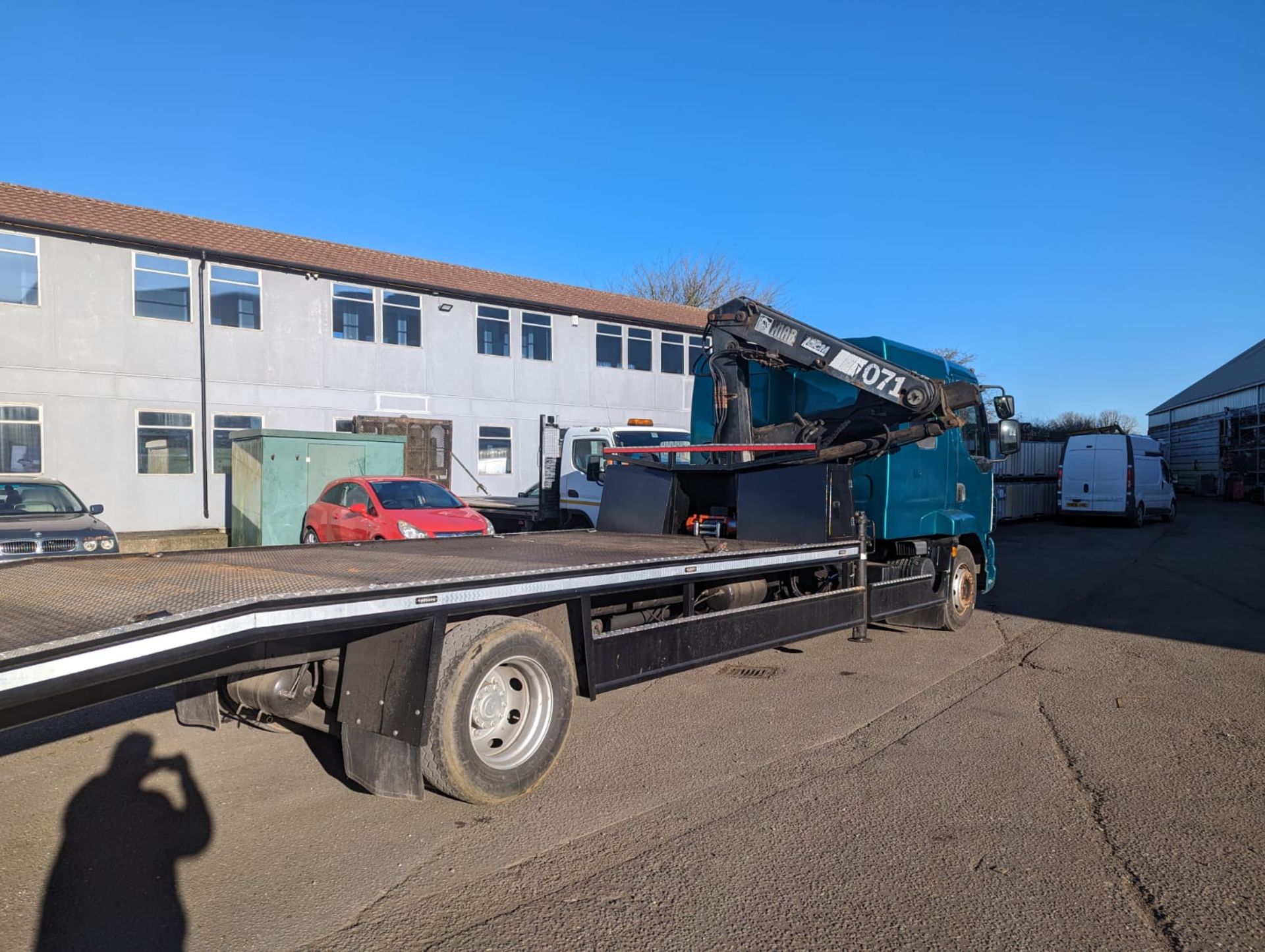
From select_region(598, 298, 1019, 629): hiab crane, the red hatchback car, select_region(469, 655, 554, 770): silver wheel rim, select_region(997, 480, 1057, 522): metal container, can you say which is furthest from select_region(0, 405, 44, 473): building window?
select_region(997, 480, 1057, 522): metal container

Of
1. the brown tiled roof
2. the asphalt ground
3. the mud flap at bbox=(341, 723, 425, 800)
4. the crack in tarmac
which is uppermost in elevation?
the brown tiled roof

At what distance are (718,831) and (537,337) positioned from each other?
2056cm

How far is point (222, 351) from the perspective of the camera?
731 inches

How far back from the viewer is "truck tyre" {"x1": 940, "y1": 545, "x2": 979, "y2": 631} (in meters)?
8.43

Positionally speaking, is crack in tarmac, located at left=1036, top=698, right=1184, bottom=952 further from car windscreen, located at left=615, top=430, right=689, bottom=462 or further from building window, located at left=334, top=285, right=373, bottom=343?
building window, located at left=334, top=285, right=373, bottom=343

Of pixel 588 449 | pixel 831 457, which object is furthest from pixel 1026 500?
pixel 831 457

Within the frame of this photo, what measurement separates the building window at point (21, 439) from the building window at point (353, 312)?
632 centimetres

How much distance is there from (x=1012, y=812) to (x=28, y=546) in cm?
972

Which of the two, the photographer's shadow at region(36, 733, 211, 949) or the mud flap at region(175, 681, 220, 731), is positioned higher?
the mud flap at region(175, 681, 220, 731)

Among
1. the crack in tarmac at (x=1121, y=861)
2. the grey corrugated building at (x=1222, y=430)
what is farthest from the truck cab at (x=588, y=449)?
the grey corrugated building at (x=1222, y=430)

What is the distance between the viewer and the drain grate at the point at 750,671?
6.92 meters

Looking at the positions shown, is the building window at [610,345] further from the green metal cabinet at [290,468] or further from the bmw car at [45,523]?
the bmw car at [45,523]

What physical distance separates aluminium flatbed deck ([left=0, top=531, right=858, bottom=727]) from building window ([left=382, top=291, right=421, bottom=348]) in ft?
50.9

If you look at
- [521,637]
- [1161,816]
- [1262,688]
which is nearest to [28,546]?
[521,637]
